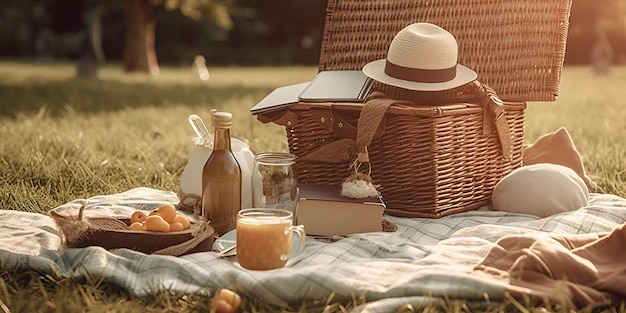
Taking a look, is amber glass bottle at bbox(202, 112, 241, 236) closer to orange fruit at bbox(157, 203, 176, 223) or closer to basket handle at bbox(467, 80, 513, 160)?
orange fruit at bbox(157, 203, 176, 223)

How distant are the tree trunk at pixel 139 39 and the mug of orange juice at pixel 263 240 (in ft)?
41.2

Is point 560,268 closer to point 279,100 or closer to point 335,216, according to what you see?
point 335,216

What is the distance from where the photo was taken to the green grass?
1.98 m

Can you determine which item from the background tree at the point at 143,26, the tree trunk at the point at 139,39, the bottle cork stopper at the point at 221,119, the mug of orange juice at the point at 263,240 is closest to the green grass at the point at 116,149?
the mug of orange juice at the point at 263,240

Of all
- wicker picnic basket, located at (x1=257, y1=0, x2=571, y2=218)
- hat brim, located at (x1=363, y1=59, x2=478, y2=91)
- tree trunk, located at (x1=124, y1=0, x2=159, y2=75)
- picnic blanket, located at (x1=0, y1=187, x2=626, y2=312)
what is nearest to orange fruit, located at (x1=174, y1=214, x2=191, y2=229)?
picnic blanket, located at (x1=0, y1=187, x2=626, y2=312)

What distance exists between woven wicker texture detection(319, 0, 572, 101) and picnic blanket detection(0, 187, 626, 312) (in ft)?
2.41

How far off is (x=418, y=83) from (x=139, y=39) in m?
12.4

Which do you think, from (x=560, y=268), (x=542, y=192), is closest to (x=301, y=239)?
(x=560, y=268)

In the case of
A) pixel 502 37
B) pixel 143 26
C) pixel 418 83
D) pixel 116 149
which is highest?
pixel 502 37

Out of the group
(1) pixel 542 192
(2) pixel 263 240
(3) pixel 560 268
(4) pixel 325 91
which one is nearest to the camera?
(3) pixel 560 268

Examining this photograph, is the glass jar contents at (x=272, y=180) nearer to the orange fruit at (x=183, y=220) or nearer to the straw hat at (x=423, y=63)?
the orange fruit at (x=183, y=220)

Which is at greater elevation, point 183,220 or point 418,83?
point 418,83

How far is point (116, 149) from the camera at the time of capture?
435 cm

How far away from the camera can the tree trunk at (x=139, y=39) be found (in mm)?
14203
